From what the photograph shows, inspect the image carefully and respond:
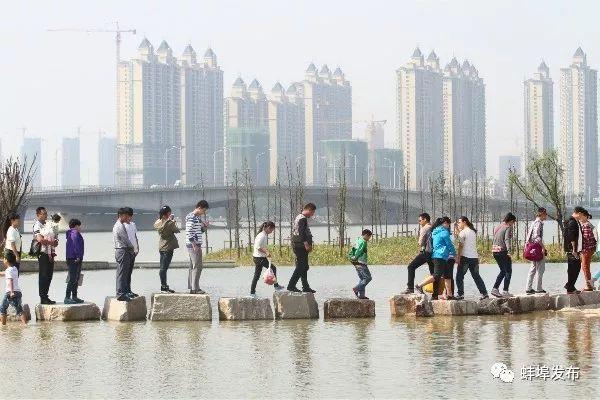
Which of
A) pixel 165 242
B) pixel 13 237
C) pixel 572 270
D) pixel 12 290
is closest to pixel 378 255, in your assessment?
pixel 572 270

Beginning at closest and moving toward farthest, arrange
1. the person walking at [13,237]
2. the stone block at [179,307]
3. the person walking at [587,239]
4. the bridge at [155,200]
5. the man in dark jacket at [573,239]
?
1. the person walking at [13,237]
2. the stone block at [179,307]
3. the man in dark jacket at [573,239]
4. the person walking at [587,239]
5. the bridge at [155,200]

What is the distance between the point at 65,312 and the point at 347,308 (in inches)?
171

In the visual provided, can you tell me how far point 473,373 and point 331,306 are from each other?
714cm

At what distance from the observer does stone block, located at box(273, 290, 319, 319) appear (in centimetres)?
2084

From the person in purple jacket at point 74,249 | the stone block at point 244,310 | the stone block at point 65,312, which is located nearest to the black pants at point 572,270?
the stone block at point 244,310

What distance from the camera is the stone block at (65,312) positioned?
2050 centimetres

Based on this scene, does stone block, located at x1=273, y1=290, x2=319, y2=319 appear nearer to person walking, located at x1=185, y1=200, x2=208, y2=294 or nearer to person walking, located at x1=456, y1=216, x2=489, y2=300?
person walking, located at x1=185, y1=200, x2=208, y2=294

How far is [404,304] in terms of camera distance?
21.2m

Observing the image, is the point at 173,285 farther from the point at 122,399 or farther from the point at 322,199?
the point at 322,199

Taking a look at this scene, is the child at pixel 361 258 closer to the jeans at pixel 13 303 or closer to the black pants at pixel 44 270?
the black pants at pixel 44 270

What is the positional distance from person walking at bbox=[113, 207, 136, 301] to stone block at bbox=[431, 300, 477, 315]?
4757mm

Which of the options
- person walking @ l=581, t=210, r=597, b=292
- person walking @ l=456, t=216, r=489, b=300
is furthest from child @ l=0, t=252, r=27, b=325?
person walking @ l=581, t=210, r=597, b=292

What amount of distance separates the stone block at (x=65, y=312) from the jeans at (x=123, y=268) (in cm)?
56

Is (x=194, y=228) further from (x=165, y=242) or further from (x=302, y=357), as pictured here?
(x=302, y=357)
